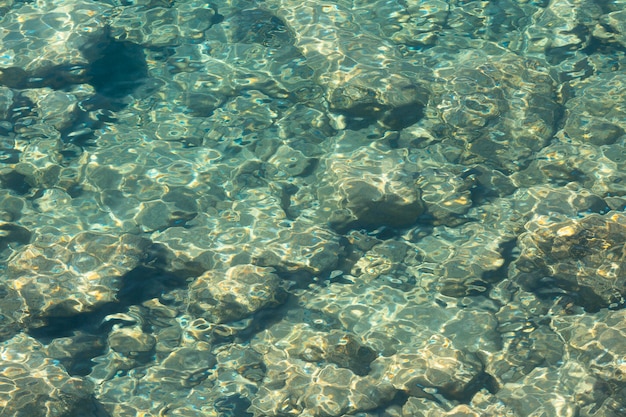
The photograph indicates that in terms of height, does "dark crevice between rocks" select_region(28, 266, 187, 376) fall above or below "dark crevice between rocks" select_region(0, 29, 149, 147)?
below

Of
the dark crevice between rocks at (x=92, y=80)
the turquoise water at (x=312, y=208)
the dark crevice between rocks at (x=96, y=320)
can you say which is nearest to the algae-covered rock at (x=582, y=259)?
the turquoise water at (x=312, y=208)

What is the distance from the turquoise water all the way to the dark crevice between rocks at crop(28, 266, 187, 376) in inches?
0.7

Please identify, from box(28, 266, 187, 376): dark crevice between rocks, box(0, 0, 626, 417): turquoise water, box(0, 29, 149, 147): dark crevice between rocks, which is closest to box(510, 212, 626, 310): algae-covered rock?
box(0, 0, 626, 417): turquoise water

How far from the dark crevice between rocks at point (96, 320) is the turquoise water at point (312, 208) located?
2 cm

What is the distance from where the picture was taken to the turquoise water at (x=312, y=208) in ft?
18.2

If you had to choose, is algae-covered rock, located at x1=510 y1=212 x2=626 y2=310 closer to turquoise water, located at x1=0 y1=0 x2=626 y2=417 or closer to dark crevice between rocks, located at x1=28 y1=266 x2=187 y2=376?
turquoise water, located at x1=0 y1=0 x2=626 y2=417

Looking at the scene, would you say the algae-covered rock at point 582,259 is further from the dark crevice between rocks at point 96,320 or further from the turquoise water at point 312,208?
the dark crevice between rocks at point 96,320

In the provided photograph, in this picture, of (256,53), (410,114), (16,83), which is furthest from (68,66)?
(410,114)

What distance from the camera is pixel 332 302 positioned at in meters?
6.13

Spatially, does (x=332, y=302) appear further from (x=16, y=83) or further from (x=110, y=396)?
(x=16, y=83)

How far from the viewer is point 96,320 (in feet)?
19.5

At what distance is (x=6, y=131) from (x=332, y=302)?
13.8ft

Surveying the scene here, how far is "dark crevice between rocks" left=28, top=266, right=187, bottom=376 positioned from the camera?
5.76m

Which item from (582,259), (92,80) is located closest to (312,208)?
(582,259)
